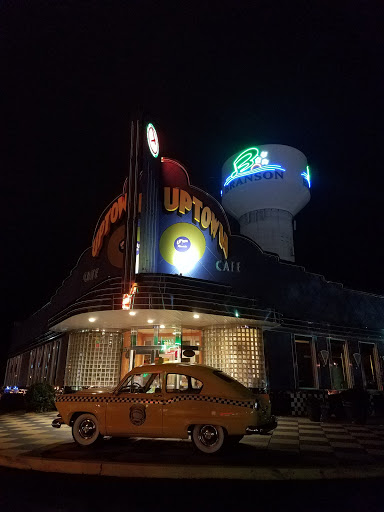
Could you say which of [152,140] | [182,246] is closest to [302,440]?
[182,246]

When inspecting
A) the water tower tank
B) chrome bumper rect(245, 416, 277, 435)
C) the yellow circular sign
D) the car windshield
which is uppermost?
the water tower tank

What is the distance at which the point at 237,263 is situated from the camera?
18453mm

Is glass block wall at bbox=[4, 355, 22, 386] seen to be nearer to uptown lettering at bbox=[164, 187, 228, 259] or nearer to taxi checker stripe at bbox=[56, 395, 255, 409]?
uptown lettering at bbox=[164, 187, 228, 259]

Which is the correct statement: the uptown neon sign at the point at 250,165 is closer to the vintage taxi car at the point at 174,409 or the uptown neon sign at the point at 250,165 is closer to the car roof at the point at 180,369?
the car roof at the point at 180,369

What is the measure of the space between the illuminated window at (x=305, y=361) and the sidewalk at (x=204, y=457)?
26.6 ft

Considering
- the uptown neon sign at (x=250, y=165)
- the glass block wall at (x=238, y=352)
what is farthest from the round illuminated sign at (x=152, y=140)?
the uptown neon sign at (x=250, y=165)

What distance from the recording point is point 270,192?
27.7 metres

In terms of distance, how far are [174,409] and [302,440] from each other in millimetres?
3831

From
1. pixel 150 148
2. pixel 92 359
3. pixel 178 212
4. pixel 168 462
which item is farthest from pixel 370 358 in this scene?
pixel 168 462

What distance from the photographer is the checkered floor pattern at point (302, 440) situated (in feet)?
25.1

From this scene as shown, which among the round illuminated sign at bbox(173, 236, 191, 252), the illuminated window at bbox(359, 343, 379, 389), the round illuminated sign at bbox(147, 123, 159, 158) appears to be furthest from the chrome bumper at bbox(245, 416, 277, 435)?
the illuminated window at bbox(359, 343, 379, 389)

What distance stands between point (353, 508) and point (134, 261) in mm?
10572

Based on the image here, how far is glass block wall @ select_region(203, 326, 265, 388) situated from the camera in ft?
53.3

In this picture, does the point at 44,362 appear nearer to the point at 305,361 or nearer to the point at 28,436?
the point at 28,436
